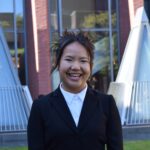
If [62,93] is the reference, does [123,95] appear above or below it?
below

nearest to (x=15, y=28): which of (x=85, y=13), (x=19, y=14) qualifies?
(x=19, y=14)

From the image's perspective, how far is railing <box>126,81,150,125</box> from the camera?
37.8 feet

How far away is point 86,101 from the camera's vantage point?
8.36 feet

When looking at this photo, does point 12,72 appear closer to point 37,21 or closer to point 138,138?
point 138,138

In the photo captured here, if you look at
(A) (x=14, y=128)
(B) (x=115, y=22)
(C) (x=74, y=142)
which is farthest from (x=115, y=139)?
(B) (x=115, y=22)

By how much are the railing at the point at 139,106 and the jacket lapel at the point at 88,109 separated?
8.92 metres

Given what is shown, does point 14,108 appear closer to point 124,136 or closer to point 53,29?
point 124,136

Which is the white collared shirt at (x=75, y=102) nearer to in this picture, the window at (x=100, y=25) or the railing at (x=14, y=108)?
the railing at (x=14, y=108)

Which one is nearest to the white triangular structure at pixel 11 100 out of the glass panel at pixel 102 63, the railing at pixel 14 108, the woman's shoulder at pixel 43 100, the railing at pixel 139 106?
the railing at pixel 14 108

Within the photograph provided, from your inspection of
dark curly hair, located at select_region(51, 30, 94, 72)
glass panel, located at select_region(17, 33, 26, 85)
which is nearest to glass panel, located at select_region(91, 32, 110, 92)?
glass panel, located at select_region(17, 33, 26, 85)

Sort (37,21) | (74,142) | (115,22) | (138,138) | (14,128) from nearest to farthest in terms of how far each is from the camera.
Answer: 1. (74,142)
2. (138,138)
3. (14,128)
4. (37,21)
5. (115,22)

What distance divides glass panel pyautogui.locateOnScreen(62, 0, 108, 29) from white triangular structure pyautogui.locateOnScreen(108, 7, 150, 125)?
509 centimetres

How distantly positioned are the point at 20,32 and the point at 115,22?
3.68 m

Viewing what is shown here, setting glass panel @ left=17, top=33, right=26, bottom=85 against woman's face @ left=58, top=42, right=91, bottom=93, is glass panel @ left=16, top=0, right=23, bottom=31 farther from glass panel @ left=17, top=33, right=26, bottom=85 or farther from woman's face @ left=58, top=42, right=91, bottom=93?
woman's face @ left=58, top=42, right=91, bottom=93
